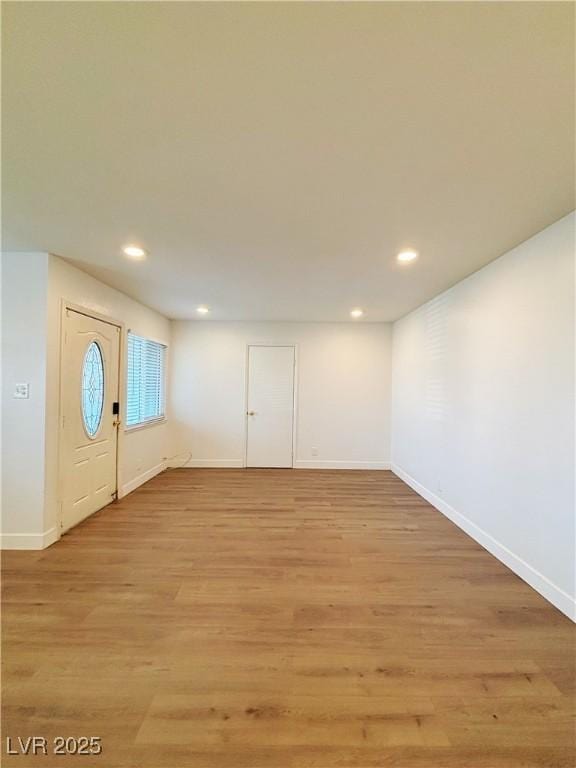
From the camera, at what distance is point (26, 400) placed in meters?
2.86

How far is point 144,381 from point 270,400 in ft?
6.69

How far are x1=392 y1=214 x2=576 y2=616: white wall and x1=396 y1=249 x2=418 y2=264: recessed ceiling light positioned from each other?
741mm

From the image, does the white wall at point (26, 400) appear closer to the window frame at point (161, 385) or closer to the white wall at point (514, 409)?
the window frame at point (161, 385)

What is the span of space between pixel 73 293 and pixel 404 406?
4.47 meters

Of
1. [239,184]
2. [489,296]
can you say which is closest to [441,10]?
[239,184]

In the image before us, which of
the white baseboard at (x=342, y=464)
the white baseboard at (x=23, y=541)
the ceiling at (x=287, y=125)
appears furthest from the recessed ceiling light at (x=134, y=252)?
the white baseboard at (x=342, y=464)

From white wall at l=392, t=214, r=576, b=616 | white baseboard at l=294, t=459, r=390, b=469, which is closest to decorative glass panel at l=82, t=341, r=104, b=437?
white baseboard at l=294, t=459, r=390, b=469

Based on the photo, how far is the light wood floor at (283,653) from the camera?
1341mm

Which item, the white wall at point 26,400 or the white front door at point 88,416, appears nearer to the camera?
the white wall at point 26,400

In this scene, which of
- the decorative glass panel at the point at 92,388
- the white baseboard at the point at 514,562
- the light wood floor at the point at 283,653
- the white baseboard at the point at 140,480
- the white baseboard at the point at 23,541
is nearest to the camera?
the light wood floor at the point at 283,653

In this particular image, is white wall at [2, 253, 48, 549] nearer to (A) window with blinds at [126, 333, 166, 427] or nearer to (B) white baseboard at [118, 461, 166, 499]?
(B) white baseboard at [118, 461, 166, 499]

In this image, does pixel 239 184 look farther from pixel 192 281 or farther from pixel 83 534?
pixel 83 534

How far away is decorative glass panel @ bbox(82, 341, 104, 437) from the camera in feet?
11.3

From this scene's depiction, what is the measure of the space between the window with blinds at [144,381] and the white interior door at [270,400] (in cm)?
146
